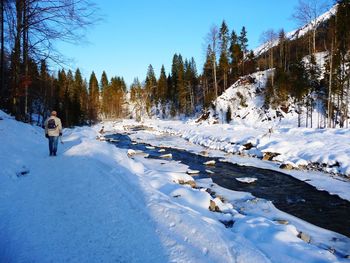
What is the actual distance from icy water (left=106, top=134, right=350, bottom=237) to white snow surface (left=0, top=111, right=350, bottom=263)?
72 centimetres

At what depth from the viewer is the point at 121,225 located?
451cm

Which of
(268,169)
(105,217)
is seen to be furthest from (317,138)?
(105,217)

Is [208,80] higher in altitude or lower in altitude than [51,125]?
higher

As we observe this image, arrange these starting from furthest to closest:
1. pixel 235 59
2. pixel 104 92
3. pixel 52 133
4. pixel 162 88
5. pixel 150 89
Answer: pixel 104 92 < pixel 150 89 < pixel 162 88 < pixel 235 59 < pixel 52 133

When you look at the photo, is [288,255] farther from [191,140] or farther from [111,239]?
[191,140]

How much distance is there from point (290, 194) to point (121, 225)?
748cm

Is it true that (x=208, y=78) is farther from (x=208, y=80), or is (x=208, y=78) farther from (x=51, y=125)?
(x=51, y=125)

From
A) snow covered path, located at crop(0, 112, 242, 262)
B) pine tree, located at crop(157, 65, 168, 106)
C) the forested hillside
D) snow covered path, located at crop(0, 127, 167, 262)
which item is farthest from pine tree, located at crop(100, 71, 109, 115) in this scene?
snow covered path, located at crop(0, 127, 167, 262)

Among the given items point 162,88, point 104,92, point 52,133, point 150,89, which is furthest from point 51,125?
point 104,92

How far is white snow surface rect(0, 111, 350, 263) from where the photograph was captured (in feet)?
12.6

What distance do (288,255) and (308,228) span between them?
2.28 meters

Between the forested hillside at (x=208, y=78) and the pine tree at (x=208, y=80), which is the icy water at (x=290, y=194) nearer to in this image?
the forested hillside at (x=208, y=78)

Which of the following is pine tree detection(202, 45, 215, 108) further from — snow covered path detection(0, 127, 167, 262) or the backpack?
snow covered path detection(0, 127, 167, 262)

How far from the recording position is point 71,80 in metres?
68.4
